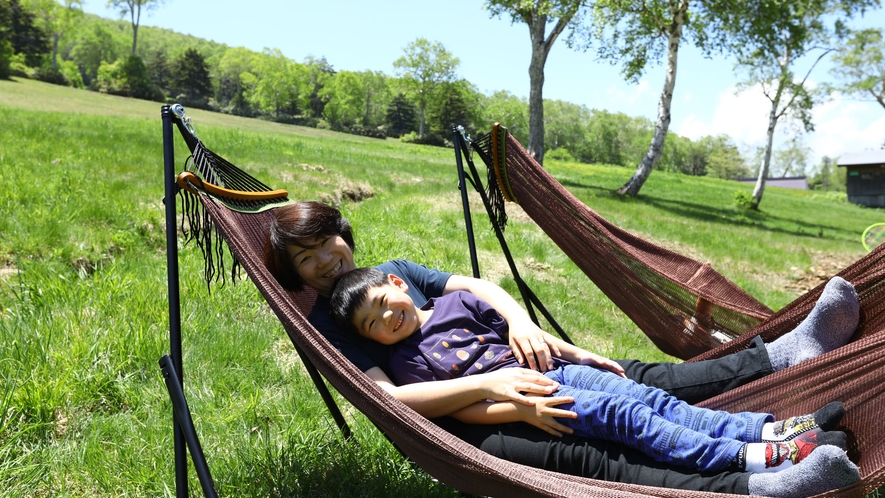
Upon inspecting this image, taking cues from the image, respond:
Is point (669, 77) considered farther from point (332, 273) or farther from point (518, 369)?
point (518, 369)

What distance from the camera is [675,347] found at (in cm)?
286

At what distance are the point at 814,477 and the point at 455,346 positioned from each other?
107 centimetres

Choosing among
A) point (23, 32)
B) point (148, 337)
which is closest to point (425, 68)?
point (23, 32)

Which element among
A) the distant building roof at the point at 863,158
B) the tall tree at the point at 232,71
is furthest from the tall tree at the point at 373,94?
the distant building roof at the point at 863,158

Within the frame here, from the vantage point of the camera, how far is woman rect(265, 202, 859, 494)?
70.4 inches

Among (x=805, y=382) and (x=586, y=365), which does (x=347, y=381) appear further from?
(x=805, y=382)

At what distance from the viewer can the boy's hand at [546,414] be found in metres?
1.80

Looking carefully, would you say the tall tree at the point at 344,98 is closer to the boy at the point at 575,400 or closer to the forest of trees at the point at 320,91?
the forest of trees at the point at 320,91

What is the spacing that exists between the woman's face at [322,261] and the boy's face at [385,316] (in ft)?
0.86

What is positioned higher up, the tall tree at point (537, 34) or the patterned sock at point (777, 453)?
the tall tree at point (537, 34)

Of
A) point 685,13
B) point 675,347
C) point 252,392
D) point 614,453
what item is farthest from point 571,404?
point 685,13

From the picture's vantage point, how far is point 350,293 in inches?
77.7

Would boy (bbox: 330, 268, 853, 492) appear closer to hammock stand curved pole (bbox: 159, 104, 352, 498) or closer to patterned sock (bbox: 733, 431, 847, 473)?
patterned sock (bbox: 733, 431, 847, 473)

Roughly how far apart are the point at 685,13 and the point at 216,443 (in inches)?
528
